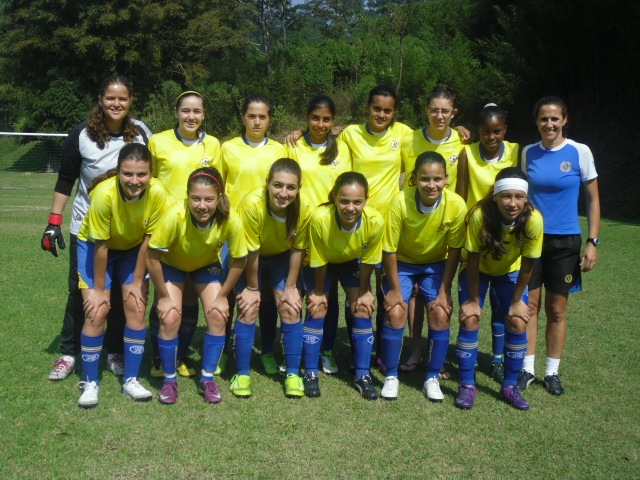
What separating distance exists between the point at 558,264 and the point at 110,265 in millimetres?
3016

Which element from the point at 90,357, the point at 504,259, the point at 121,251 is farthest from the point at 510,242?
the point at 90,357

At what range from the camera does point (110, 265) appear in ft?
14.1

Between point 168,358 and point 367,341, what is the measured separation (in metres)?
1.33

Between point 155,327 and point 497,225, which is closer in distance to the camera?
point 497,225

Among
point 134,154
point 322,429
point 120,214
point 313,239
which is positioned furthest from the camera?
point 313,239

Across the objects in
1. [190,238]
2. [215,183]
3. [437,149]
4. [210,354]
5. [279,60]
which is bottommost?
[210,354]

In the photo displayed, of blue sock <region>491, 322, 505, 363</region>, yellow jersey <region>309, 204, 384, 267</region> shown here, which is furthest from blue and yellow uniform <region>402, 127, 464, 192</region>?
blue sock <region>491, 322, 505, 363</region>

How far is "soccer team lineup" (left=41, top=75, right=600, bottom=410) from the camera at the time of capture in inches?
163

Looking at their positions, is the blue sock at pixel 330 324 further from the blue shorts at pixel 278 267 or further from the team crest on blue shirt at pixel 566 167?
the team crest on blue shirt at pixel 566 167

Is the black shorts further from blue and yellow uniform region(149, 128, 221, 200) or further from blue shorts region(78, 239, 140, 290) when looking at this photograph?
blue shorts region(78, 239, 140, 290)

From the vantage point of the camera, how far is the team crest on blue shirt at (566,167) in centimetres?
441

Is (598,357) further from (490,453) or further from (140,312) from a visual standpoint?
(140,312)

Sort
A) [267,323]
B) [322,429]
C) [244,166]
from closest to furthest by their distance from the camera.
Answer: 1. [322,429]
2. [244,166]
3. [267,323]

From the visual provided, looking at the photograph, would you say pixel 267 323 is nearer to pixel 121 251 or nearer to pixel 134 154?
pixel 121 251
